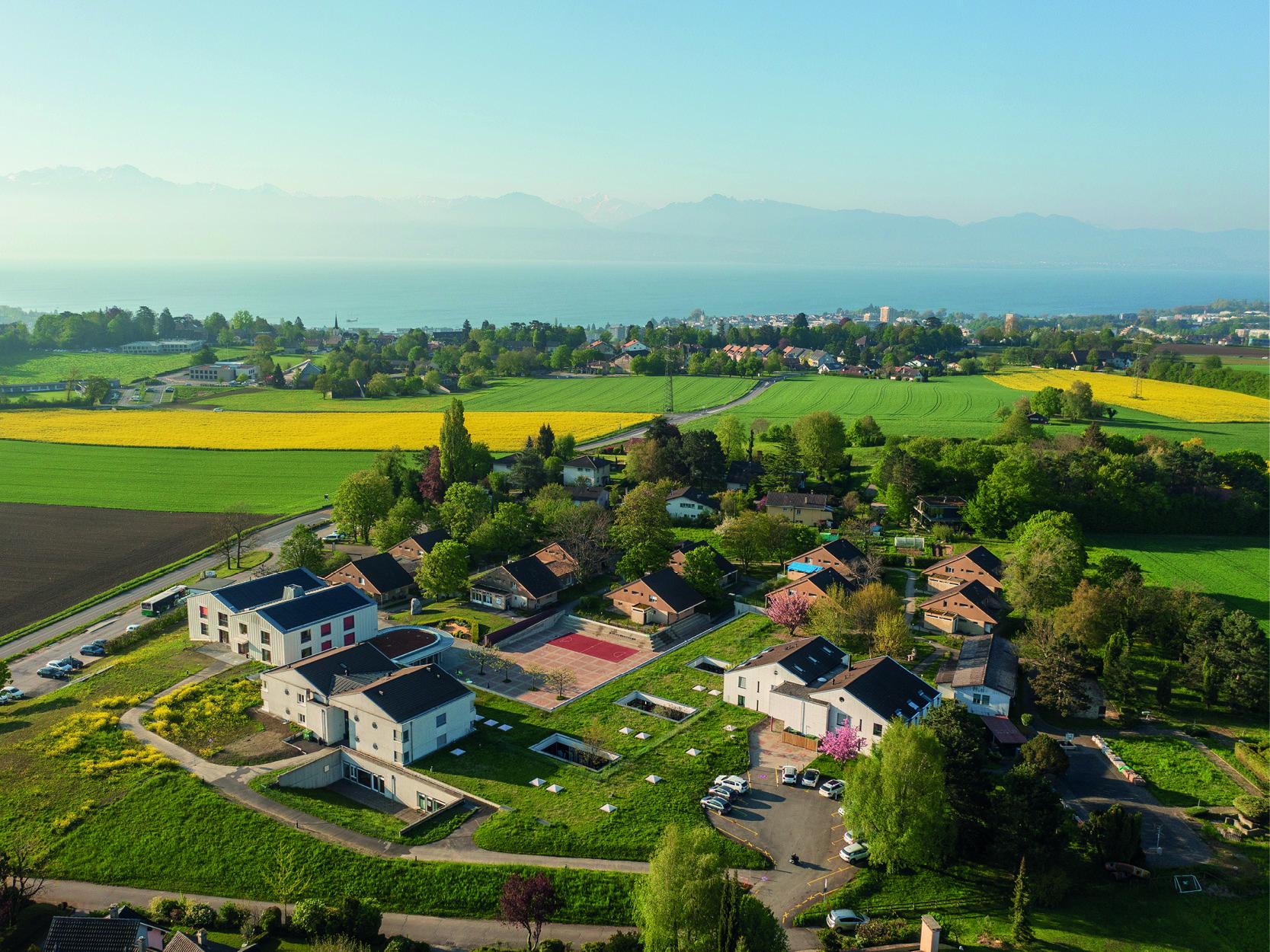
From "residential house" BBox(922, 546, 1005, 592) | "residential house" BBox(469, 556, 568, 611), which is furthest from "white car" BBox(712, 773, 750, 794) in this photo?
"residential house" BBox(922, 546, 1005, 592)

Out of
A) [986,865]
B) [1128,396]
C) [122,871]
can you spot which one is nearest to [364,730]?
[122,871]

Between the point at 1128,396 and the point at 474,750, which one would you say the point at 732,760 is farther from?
the point at 1128,396

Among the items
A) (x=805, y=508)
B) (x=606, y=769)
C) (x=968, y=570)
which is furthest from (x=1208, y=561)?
(x=606, y=769)

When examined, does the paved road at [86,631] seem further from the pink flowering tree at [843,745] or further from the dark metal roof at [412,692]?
the pink flowering tree at [843,745]

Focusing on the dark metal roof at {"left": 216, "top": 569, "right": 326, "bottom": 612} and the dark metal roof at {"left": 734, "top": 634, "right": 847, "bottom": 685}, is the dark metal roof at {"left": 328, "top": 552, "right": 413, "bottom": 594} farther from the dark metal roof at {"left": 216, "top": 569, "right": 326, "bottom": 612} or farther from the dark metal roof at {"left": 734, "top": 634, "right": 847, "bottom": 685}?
the dark metal roof at {"left": 734, "top": 634, "right": 847, "bottom": 685}

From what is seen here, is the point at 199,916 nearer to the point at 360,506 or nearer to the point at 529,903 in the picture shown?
the point at 529,903

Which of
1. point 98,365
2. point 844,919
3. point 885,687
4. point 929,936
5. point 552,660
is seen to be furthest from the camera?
point 98,365
